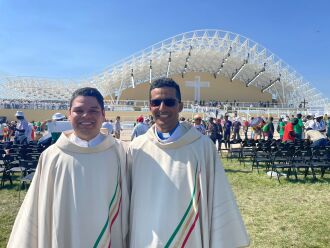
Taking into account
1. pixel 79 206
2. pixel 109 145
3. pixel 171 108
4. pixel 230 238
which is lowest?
pixel 230 238

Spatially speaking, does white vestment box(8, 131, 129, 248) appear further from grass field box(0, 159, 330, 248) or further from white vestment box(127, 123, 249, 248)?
grass field box(0, 159, 330, 248)

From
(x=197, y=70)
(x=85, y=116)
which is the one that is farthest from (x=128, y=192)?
(x=197, y=70)

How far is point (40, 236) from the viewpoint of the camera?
226 centimetres

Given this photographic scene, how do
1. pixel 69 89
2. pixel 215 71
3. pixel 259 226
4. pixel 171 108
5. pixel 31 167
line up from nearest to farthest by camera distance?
pixel 171 108
pixel 259 226
pixel 31 167
pixel 69 89
pixel 215 71

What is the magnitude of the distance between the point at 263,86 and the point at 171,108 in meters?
82.0

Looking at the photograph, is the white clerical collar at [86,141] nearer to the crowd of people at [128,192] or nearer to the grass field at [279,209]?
the crowd of people at [128,192]

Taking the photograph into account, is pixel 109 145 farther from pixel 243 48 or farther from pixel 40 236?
pixel 243 48

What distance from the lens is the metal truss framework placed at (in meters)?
63.8

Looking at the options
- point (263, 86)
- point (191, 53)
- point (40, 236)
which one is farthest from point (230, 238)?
point (263, 86)

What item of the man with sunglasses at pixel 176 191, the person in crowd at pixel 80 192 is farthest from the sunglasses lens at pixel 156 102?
the person in crowd at pixel 80 192

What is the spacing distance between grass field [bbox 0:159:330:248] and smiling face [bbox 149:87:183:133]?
3177 millimetres

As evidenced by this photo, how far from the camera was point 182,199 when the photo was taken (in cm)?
230

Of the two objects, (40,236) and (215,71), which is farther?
(215,71)

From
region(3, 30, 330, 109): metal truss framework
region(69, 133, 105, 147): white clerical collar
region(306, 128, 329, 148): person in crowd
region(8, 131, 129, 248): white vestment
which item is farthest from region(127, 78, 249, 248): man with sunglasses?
region(3, 30, 330, 109): metal truss framework
